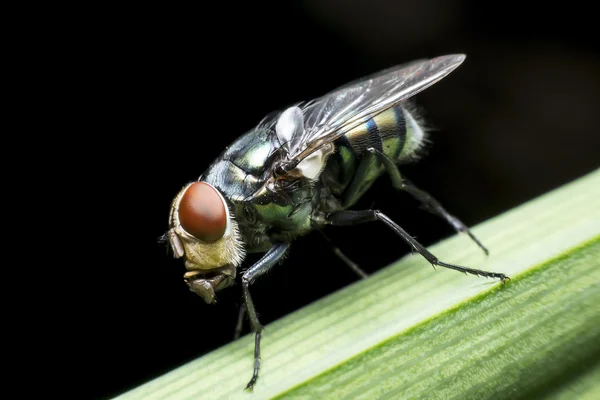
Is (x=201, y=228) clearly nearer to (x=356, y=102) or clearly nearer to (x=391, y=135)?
(x=356, y=102)

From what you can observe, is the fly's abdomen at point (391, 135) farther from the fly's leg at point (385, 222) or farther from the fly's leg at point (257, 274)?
the fly's leg at point (257, 274)

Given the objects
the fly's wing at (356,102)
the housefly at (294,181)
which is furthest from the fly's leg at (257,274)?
the fly's wing at (356,102)

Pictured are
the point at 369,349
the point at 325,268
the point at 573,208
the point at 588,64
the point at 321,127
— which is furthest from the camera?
the point at 588,64

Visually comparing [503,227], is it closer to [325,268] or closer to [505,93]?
[325,268]

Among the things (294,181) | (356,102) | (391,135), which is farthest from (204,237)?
(391,135)

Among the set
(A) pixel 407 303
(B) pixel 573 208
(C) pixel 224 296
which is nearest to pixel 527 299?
(A) pixel 407 303

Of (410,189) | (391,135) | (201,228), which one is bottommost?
(410,189)
